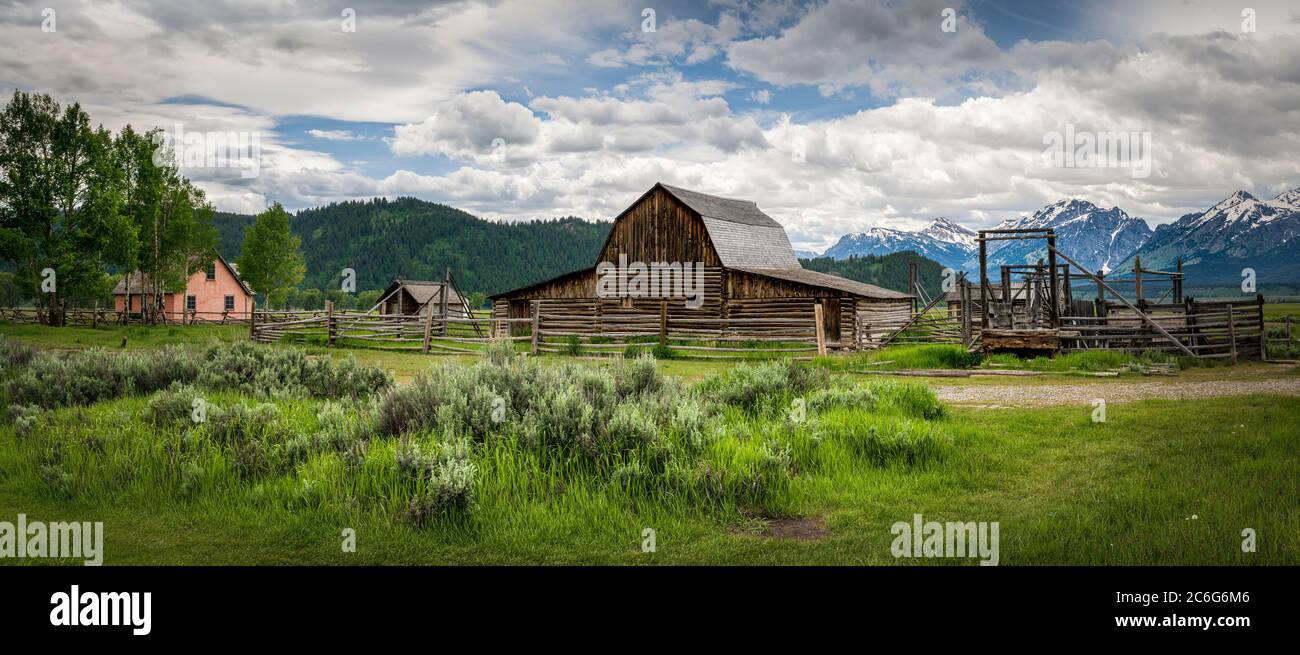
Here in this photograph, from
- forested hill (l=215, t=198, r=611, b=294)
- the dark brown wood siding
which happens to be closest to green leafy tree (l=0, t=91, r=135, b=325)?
the dark brown wood siding

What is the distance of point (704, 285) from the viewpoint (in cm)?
3569

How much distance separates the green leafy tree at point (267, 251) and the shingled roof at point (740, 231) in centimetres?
4364

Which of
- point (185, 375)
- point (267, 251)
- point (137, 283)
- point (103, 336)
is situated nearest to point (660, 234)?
point (185, 375)

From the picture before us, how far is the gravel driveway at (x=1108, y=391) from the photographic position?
43.6 ft

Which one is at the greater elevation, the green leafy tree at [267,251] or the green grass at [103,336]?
the green leafy tree at [267,251]

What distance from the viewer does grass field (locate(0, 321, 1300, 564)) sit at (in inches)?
223

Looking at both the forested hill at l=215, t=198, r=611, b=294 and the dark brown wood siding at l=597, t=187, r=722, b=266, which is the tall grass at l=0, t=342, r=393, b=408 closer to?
the dark brown wood siding at l=597, t=187, r=722, b=266

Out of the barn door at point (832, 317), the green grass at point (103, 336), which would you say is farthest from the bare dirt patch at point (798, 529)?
the green grass at point (103, 336)

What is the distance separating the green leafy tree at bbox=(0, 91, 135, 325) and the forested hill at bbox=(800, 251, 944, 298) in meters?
125

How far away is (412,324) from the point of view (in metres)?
33.7

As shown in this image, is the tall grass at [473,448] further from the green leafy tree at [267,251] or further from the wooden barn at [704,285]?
the green leafy tree at [267,251]

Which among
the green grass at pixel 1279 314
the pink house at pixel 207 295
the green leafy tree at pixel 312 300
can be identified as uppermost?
the green leafy tree at pixel 312 300

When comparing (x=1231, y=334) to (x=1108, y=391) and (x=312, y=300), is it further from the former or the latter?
(x=312, y=300)
